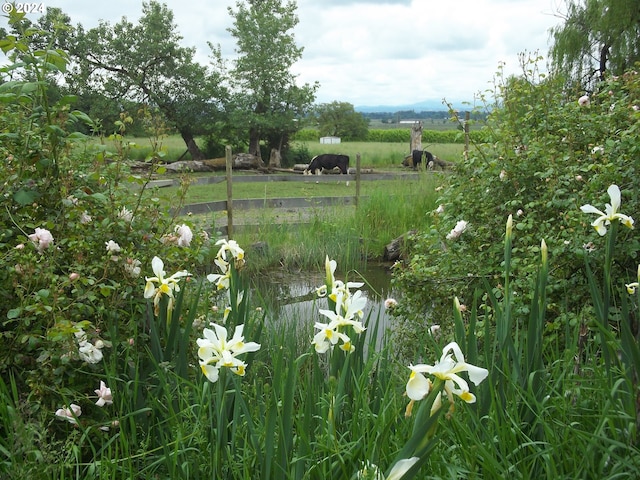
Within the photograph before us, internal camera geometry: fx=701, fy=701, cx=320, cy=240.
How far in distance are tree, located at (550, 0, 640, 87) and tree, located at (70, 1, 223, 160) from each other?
35.9 ft

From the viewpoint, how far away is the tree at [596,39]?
1241 cm

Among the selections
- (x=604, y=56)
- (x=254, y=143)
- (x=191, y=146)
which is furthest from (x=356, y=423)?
(x=191, y=146)

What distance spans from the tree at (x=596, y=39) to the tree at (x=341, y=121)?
15900mm

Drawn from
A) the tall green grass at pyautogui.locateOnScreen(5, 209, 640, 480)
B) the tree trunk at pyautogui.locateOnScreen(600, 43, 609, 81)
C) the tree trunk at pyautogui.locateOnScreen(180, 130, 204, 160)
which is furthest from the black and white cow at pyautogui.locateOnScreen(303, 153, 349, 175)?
the tall green grass at pyautogui.locateOnScreen(5, 209, 640, 480)

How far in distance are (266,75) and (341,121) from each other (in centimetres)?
997

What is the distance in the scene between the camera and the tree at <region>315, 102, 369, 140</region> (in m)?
29.4

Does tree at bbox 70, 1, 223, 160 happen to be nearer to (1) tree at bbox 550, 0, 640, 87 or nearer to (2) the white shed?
(2) the white shed

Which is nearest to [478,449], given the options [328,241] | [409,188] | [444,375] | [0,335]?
[444,375]

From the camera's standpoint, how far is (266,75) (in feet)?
68.6

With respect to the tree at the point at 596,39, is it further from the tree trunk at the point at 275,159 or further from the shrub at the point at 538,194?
the tree trunk at the point at 275,159

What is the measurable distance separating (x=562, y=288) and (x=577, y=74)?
34.3ft

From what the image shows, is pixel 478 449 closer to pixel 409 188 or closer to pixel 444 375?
pixel 444 375

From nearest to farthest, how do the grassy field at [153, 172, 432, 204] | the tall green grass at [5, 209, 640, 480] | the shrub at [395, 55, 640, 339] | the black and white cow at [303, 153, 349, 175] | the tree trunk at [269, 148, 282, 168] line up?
the tall green grass at [5, 209, 640, 480] < the shrub at [395, 55, 640, 339] < the grassy field at [153, 172, 432, 204] < the black and white cow at [303, 153, 349, 175] < the tree trunk at [269, 148, 282, 168]

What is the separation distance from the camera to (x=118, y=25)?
20.0 m
